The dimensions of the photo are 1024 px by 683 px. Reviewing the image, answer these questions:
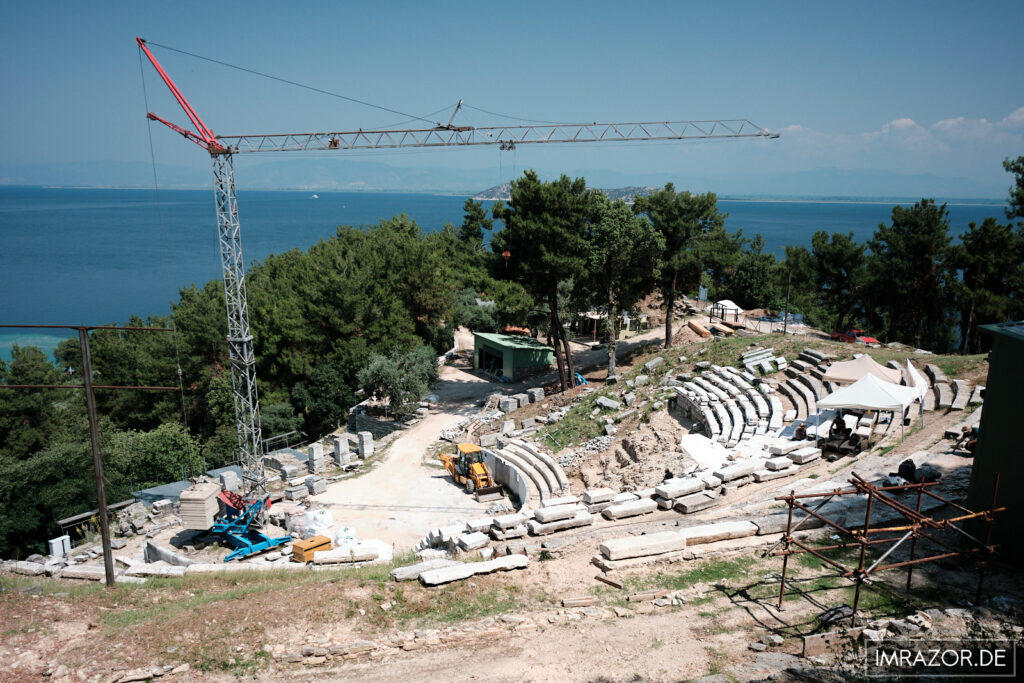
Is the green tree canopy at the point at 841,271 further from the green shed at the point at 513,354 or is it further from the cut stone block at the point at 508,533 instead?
the cut stone block at the point at 508,533

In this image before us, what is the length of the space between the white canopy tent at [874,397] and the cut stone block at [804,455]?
1.28m

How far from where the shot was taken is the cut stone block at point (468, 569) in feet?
36.7

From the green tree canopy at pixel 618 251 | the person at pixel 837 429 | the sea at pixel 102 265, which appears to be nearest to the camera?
the person at pixel 837 429

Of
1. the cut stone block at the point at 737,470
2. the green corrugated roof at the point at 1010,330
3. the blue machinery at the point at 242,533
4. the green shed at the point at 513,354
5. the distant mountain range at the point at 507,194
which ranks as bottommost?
the blue machinery at the point at 242,533

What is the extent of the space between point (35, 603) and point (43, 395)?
27677mm

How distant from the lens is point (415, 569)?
11.7 metres

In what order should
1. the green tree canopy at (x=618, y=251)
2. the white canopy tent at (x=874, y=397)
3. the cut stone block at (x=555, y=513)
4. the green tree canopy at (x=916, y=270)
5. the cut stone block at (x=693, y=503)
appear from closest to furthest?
the cut stone block at (x=555, y=513)
the cut stone block at (x=693, y=503)
the white canopy tent at (x=874, y=397)
the green tree canopy at (x=618, y=251)
the green tree canopy at (x=916, y=270)

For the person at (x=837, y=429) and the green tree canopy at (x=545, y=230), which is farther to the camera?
the green tree canopy at (x=545, y=230)

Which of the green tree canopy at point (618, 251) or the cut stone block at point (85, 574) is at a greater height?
the green tree canopy at point (618, 251)

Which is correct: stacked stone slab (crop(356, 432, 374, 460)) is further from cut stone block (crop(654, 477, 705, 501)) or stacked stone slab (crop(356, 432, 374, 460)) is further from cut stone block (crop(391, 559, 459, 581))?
cut stone block (crop(654, 477, 705, 501))

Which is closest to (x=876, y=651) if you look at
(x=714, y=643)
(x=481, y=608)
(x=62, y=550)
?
(x=714, y=643)

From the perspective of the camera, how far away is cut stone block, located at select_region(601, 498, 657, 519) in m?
13.8

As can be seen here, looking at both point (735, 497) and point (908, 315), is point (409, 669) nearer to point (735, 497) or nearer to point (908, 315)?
point (735, 497)

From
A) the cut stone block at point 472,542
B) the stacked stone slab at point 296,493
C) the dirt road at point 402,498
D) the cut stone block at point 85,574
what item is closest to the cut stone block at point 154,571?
the cut stone block at point 85,574
